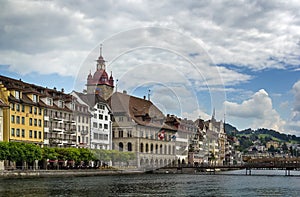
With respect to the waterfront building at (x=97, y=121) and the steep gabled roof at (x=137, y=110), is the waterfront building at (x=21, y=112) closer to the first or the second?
the waterfront building at (x=97, y=121)

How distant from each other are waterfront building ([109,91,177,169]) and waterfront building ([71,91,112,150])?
561cm

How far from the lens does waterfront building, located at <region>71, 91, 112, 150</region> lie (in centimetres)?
13300

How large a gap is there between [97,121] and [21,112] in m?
33.2

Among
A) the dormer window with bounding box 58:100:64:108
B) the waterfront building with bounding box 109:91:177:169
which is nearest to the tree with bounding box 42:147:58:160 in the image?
the dormer window with bounding box 58:100:64:108

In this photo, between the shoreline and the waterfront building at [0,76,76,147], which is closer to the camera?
the shoreline

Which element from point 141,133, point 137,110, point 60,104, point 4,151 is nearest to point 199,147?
point 137,110

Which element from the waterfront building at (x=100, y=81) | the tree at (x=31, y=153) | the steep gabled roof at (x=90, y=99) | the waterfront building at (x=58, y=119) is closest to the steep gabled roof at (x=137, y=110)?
the waterfront building at (x=100, y=81)

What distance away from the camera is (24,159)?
305 ft

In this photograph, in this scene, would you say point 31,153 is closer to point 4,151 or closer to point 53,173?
point 53,173

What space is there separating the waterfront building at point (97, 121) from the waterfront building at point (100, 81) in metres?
28.1

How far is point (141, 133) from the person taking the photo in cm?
14925

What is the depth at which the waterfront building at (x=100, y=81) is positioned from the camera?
561 ft

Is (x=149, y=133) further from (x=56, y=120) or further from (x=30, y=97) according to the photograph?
(x=30, y=97)

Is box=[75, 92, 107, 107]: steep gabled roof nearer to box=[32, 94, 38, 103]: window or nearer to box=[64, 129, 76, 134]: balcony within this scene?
box=[64, 129, 76, 134]: balcony
